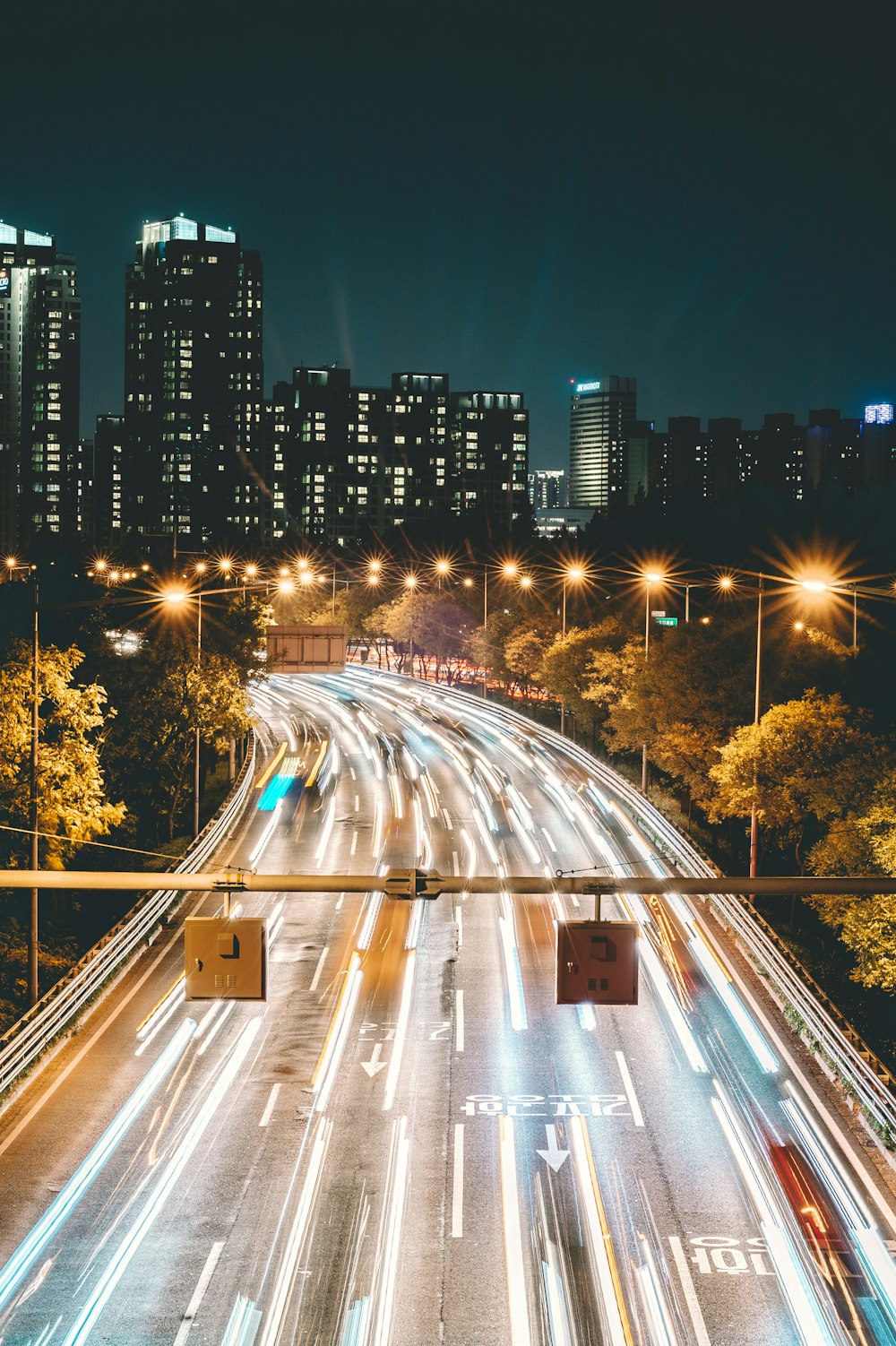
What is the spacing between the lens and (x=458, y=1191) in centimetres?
2158

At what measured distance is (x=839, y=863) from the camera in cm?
3766

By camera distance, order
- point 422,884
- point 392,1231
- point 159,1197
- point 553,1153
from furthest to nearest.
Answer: point 553,1153 < point 159,1197 < point 392,1231 < point 422,884

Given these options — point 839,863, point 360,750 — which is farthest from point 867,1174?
point 360,750

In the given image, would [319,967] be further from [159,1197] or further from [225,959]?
[225,959]

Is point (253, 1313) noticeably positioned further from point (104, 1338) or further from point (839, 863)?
point (839, 863)

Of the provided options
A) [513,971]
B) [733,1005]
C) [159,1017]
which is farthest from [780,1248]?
[159,1017]

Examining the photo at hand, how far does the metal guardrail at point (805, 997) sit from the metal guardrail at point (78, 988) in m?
13.6

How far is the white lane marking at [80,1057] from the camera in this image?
78.2ft

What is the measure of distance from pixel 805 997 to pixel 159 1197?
49.4 feet

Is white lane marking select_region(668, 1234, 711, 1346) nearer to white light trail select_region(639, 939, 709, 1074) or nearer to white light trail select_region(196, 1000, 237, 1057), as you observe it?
white light trail select_region(639, 939, 709, 1074)

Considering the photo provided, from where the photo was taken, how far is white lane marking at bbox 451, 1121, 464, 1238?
803 inches

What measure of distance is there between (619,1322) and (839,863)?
22.3 meters

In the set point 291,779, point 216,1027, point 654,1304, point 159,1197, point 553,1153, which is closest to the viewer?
point 654,1304

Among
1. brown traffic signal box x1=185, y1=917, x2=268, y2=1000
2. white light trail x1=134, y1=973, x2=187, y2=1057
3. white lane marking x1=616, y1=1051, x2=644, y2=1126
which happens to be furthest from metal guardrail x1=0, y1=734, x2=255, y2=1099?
white lane marking x1=616, y1=1051, x2=644, y2=1126
